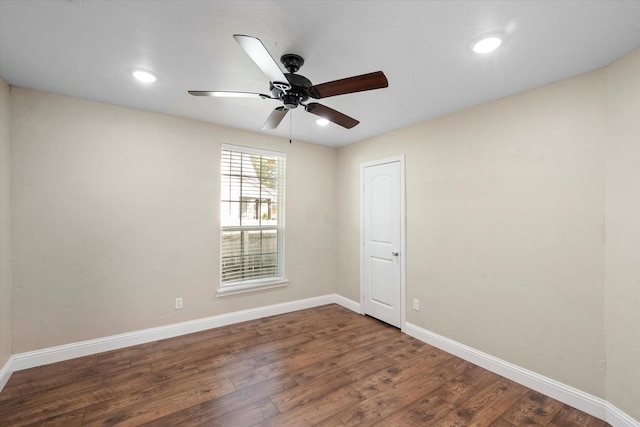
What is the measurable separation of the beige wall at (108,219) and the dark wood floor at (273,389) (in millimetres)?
427

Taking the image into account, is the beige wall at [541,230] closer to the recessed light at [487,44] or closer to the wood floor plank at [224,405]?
the recessed light at [487,44]

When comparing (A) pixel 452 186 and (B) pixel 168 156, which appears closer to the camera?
(A) pixel 452 186

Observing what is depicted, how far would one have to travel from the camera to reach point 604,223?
1977 millimetres

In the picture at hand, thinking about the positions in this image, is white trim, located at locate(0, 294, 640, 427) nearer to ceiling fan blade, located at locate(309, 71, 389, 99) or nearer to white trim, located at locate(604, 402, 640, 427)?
white trim, located at locate(604, 402, 640, 427)

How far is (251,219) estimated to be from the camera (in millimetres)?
3812

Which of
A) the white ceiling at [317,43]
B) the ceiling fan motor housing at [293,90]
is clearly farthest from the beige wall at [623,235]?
the ceiling fan motor housing at [293,90]

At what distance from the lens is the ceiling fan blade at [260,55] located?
1337 mm

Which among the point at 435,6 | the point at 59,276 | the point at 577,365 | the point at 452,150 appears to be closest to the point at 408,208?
the point at 452,150

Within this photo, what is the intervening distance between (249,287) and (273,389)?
1.62 metres

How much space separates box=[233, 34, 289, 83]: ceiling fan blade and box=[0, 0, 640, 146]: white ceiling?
256mm

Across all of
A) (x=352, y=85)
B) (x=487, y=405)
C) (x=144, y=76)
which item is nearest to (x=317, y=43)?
(x=352, y=85)

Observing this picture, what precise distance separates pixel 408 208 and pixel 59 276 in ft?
12.2

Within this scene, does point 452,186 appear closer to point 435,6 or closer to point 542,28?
point 542,28

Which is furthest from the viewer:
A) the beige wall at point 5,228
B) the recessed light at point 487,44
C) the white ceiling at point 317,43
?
the beige wall at point 5,228
